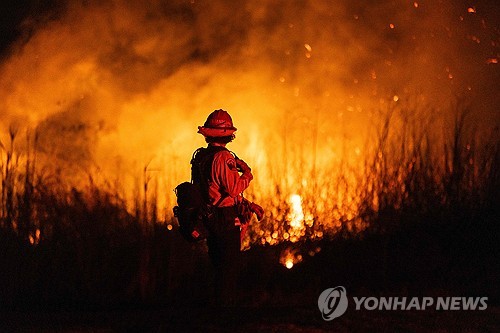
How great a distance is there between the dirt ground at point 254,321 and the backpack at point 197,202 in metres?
0.79

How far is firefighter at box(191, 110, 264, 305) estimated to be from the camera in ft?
25.6

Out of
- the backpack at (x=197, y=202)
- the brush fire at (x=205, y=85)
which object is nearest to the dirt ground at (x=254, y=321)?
the backpack at (x=197, y=202)

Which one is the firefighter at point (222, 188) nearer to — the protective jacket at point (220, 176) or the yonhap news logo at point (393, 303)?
the protective jacket at point (220, 176)

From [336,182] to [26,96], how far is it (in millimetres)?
4642

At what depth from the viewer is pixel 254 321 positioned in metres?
7.90

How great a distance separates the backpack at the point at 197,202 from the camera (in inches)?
308

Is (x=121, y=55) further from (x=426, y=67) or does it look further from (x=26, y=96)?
(x=426, y=67)

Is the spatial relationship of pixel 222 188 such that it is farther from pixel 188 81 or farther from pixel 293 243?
pixel 188 81

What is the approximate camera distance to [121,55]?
1258 centimetres

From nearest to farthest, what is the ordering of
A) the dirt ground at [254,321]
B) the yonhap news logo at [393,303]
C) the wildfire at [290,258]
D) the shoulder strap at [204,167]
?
the dirt ground at [254,321]
the shoulder strap at [204,167]
the yonhap news logo at [393,303]
the wildfire at [290,258]

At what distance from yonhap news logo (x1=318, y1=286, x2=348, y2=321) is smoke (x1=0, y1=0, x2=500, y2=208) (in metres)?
3.61

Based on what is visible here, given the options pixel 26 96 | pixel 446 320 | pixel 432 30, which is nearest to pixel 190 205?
pixel 446 320

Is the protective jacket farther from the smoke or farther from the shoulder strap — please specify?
the smoke

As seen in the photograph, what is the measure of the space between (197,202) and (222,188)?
254mm
